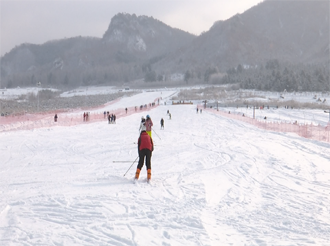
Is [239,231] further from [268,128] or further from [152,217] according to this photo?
[268,128]

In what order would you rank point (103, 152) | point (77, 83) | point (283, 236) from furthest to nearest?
1. point (77, 83)
2. point (103, 152)
3. point (283, 236)

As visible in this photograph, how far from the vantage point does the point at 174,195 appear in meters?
7.64

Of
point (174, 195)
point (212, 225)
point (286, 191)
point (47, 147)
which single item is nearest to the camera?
point (212, 225)

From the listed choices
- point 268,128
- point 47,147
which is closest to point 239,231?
point 47,147

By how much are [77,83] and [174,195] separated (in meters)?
201

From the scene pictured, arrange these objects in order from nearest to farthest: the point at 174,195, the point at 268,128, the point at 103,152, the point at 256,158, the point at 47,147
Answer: the point at 174,195 → the point at 256,158 → the point at 103,152 → the point at 47,147 → the point at 268,128

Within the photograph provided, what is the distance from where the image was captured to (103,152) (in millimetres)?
14633

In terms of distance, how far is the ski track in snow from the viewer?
5.37 meters

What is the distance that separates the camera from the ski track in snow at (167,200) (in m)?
5.37

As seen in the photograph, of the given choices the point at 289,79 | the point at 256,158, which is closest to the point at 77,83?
the point at 289,79

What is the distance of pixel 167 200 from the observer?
722 centimetres

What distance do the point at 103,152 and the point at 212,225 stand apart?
31.2ft

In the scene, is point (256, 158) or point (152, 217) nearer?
point (152, 217)

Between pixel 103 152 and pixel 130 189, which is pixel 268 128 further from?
pixel 130 189
